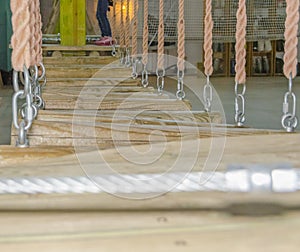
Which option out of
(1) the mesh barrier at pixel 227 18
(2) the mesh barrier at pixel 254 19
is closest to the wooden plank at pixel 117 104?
(1) the mesh barrier at pixel 227 18

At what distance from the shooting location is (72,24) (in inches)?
165

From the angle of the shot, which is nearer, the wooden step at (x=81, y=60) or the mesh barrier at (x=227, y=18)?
the wooden step at (x=81, y=60)

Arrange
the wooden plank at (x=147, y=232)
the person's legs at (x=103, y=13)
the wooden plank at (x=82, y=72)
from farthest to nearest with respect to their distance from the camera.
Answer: the person's legs at (x=103, y=13) → the wooden plank at (x=82, y=72) → the wooden plank at (x=147, y=232)

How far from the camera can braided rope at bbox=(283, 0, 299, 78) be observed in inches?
51.3

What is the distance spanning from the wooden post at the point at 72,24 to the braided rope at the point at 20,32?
307 cm

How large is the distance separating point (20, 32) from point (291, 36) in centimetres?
63

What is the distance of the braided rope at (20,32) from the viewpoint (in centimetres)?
111

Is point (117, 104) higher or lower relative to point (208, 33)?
lower

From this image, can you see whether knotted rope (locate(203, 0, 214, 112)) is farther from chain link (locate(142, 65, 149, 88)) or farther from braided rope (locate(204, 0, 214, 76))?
chain link (locate(142, 65, 149, 88))

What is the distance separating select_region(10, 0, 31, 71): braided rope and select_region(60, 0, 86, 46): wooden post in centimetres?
307

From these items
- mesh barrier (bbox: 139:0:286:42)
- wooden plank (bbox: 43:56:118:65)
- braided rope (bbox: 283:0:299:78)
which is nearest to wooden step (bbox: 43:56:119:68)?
wooden plank (bbox: 43:56:118:65)

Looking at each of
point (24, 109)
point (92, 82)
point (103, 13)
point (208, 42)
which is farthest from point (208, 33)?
point (103, 13)

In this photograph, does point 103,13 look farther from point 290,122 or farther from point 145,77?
point 290,122

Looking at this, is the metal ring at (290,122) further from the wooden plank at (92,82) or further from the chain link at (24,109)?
the wooden plank at (92,82)
